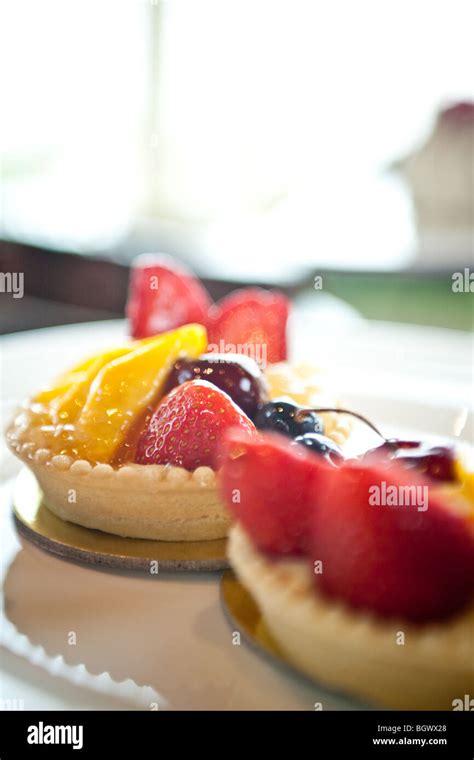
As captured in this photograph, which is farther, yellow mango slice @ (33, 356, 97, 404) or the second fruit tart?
yellow mango slice @ (33, 356, 97, 404)

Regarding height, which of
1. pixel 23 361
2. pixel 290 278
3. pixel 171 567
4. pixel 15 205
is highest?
pixel 15 205

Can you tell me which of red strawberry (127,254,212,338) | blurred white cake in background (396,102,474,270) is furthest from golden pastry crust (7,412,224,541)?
blurred white cake in background (396,102,474,270)

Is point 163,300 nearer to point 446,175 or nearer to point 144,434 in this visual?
point 144,434

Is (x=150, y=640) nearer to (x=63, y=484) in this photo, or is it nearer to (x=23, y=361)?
(x=63, y=484)

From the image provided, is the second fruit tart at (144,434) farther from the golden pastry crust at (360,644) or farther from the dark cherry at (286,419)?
the golden pastry crust at (360,644)

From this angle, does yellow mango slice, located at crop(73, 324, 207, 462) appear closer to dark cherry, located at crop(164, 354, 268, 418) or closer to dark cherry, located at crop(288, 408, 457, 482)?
dark cherry, located at crop(164, 354, 268, 418)

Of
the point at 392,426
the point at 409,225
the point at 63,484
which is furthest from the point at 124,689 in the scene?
the point at 409,225

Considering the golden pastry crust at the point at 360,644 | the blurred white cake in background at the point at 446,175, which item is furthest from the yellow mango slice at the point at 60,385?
the blurred white cake in background at the point at 446,175

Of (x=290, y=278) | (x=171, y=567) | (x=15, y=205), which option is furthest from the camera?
(x=15, y=205)
